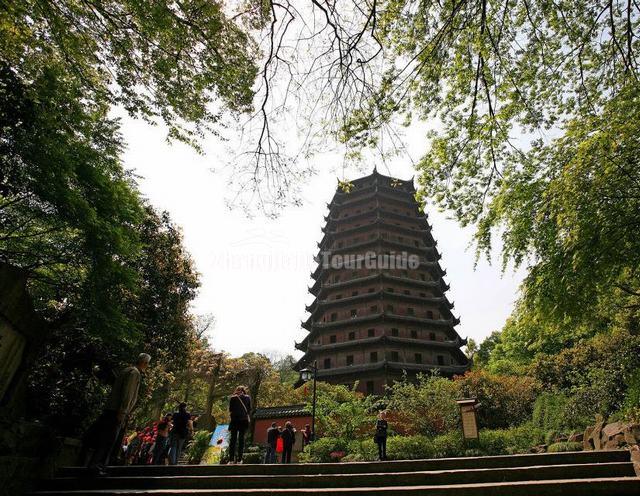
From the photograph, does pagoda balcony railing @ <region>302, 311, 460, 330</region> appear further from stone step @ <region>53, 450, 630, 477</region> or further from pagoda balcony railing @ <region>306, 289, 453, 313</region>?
stone step @ <region>53, 450, 630, 477</region>

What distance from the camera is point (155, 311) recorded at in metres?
14.3

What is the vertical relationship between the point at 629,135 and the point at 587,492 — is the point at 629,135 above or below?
above

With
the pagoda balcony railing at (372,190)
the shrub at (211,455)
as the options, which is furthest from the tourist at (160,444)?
the pagoda balcony railing at (372,190)

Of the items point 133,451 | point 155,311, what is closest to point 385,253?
point 155,311

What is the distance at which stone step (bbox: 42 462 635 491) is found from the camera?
4090 millimetres

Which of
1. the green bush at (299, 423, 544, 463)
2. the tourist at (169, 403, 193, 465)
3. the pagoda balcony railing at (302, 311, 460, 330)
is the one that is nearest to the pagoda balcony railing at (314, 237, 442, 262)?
the pagoda balcony railing at (302, 311, 460, 330)

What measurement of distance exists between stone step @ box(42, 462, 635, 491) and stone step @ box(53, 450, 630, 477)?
1.39ft

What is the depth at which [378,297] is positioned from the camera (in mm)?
29859

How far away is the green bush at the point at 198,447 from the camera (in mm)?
18766

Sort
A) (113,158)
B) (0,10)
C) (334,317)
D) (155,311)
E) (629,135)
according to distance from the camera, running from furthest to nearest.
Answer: (334,317) < (155,311) < (113,158) < (629,135) < (0,10)

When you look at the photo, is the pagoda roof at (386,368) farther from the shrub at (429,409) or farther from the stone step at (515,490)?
the stone step at (515,490)

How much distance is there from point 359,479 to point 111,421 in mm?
3559

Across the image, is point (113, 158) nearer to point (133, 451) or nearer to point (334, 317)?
point (133, 451)

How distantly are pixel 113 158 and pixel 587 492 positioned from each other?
11.4 metres
